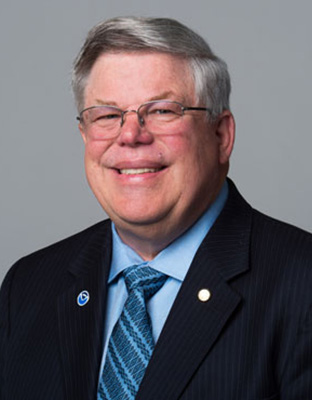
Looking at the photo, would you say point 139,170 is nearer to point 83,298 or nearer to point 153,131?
point 153,131

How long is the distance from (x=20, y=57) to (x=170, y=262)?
96.8 inches

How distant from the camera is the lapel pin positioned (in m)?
3.12

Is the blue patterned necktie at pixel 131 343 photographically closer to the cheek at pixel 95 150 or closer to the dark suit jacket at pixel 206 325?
the dark suit jacket at pixel 206 325

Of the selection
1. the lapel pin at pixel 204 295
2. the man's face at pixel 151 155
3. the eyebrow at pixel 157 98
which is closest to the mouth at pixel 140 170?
the man's face at pixel 151 155

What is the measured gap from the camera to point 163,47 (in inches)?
123

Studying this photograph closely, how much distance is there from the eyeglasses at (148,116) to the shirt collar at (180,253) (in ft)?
1.19

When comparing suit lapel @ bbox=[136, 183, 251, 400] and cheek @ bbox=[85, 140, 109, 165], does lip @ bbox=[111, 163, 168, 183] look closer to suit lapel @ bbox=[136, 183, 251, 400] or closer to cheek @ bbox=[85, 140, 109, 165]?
cheek @ bbox=[85, 140, 109, 165]

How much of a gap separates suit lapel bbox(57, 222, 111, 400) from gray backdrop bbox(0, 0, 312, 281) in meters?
1.66

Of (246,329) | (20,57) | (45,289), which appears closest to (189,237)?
(246,329)

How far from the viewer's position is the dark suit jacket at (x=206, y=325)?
9.77ft

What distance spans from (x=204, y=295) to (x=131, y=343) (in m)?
0.30

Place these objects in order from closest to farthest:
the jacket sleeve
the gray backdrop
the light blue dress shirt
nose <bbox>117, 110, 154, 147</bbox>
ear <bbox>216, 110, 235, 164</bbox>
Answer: nose <bbox>117, 110, 154, 147</bbox> → the light blue dress shirt → ear <bbox>216, 110, 235, 164</bbox> → the jacket sleeve → the gray backdrop

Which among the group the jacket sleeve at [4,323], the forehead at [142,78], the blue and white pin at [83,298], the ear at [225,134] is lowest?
the jacket sleeve at [4,323]

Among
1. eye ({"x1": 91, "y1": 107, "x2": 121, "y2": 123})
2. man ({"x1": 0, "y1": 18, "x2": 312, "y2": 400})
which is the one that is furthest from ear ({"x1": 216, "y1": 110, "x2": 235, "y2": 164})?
eye ({"x1": 91, "y1": 107, "x2": 121, "y2": 123})
